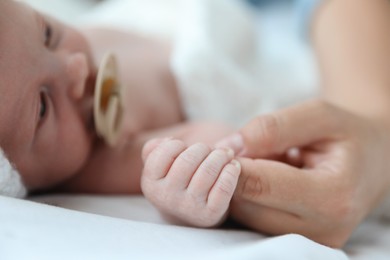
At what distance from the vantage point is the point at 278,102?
115 cm

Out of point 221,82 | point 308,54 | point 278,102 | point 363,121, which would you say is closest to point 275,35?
point 308,54

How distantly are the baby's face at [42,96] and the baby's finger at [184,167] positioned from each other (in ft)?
0.72

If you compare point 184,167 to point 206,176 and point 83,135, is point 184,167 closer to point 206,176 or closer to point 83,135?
point 206,176

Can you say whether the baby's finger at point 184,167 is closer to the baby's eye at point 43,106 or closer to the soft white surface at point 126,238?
the soft white surface at point 126,238

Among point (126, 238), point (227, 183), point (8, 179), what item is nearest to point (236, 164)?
point (227, 183)

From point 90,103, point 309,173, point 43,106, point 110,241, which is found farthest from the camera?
point 90,103

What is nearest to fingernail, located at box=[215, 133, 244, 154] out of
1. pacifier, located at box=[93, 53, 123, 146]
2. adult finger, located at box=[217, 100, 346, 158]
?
adult finger, located at box=[217, 100, 346, 158]

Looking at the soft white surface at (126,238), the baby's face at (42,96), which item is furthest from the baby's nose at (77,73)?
the soft white surface at (126,238)

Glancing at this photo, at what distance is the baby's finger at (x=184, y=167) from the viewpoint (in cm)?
52

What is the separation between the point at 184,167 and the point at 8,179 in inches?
8.5

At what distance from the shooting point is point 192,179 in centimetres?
52

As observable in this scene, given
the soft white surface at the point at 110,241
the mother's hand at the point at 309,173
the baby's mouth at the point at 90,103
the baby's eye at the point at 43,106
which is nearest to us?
the soft white surface at the point at 110,241

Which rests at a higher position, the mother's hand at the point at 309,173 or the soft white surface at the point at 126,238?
the mother's hand at the point at 309,173

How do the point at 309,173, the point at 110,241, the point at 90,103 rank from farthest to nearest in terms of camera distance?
the point at 90,103, the point at 309,173, the point at 110,241
